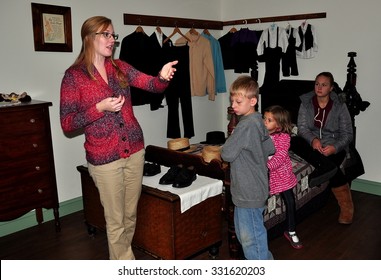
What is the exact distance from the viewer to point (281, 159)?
3123 millimetres

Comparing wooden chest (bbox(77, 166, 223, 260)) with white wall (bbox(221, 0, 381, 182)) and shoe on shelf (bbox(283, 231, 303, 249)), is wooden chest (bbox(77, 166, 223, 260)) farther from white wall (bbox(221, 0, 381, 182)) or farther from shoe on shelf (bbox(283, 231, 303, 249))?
white wall (bbox(221, 0, 381, 182))

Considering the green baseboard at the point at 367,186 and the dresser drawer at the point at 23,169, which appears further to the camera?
the green baseboard at the point at 367,186

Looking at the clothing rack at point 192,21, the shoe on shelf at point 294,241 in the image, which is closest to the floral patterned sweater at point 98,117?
the shoe on shelf at point 294,241

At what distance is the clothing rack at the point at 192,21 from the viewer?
501cm

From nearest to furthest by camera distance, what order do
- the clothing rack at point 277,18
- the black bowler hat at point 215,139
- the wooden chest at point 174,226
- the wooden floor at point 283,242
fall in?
the wooden chest at point 174,226 → the wooden floor at point 283,242 → the black bowler hat at point 215,139 → the clothing rack at point 277,18

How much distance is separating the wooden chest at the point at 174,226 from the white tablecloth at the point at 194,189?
5 centimetres

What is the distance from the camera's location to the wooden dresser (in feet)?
11.4

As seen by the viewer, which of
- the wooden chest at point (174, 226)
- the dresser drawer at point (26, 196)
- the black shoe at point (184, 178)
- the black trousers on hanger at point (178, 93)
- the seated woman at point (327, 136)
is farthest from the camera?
the black trousers on hanger at point (178, 93)

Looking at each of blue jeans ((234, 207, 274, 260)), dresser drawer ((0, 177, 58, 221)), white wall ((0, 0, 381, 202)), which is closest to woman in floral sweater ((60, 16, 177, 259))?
blue jeans ((234, 207, 274, 260))

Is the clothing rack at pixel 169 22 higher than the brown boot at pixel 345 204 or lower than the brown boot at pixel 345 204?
higher

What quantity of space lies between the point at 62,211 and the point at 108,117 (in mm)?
2301

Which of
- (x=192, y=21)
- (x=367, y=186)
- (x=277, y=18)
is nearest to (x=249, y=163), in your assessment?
(x=367, y=186)

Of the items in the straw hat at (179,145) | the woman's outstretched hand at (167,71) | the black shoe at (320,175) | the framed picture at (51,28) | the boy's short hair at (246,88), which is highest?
the framed picture at (51,28)

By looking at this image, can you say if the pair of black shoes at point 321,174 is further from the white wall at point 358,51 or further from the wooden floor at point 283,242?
the white wall at point 358,51
